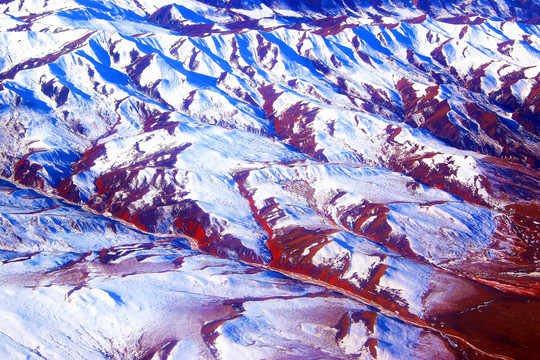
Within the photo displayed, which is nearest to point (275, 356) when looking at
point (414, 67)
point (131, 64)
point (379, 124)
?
point (379, 124)

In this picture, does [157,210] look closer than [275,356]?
No

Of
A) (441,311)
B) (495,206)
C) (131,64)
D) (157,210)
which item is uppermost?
(131,64)

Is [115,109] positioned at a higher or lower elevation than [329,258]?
higher

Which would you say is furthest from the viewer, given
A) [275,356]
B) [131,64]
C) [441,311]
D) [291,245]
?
[131,64]

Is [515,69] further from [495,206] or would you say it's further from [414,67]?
[495,206]

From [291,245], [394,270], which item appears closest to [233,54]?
[291,245]

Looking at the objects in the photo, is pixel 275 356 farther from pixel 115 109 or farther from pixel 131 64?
pixel 131 64

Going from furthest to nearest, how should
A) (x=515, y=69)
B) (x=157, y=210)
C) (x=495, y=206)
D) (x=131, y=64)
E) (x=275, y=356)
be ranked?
1. (x=515, y=69)
2. (x=131, y=64)
3. (x=495, y=206)
4. (x=157, y=210)
5. (x=275, y=356)
